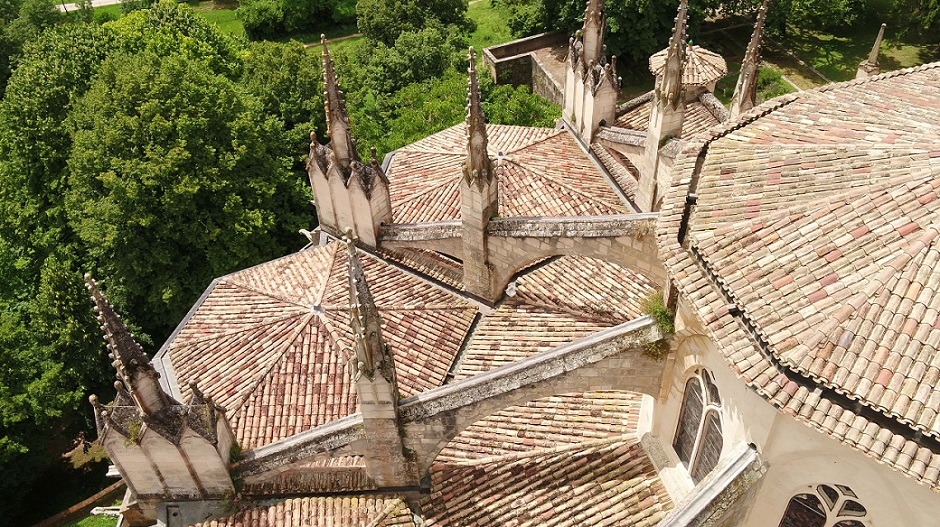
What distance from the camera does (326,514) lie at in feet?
55.6

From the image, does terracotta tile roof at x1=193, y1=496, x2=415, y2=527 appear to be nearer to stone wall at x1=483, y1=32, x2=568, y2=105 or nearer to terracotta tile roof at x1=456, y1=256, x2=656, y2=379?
terracotta tile roof at x1=456, y1=256, x2=656, y2=379

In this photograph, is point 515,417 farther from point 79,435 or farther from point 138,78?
point 79,435

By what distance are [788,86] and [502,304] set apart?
1186 inches

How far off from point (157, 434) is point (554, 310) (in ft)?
35.1

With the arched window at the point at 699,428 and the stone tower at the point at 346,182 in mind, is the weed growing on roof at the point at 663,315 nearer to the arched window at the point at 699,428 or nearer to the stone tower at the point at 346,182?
the arched window at the point at 699,428

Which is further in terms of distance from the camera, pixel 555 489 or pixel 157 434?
pixel 555 489

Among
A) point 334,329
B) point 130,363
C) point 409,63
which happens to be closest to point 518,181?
point 334,329

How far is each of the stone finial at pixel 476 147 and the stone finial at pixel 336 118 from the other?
386 cm

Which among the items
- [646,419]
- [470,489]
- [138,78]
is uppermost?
[138,78]

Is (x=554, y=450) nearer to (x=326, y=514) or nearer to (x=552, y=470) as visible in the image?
(x=552, y=470)

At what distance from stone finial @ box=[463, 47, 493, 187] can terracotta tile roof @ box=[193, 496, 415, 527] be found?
8.19 m

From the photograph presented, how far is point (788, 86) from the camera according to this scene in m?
43.0

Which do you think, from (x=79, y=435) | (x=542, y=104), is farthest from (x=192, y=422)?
(x=542, y=104)

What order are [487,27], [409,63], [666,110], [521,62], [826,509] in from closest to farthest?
[826,509] < [666,110] < [409,63] < [521,62] < [487,27]
